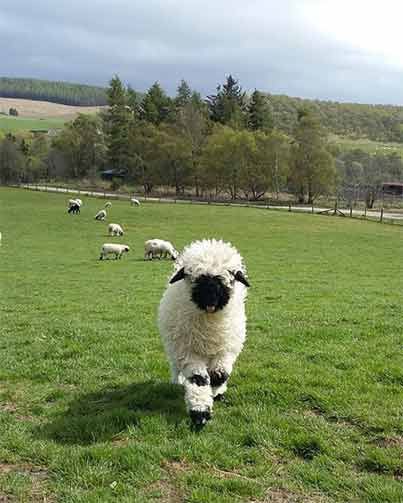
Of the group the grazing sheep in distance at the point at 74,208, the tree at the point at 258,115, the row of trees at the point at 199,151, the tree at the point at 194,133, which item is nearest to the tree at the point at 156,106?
the row of trees at the point at 199,151

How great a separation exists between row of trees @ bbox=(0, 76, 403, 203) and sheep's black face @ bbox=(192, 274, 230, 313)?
78649mm

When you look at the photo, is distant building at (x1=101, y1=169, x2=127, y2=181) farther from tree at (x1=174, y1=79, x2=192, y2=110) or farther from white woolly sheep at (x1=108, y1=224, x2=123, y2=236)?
white woolly sheep at (x1=108, y1=224, x2=123, y2=236)

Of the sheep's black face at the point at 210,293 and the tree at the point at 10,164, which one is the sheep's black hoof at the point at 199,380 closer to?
the sheep's black face at the point at 210,293

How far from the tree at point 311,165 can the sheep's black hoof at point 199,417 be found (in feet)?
262

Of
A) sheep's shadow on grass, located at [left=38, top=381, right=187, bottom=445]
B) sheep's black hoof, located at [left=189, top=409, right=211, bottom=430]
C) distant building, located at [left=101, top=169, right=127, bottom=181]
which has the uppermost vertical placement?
distant building, located at [left=101, top=169, right=127, bottom=181]

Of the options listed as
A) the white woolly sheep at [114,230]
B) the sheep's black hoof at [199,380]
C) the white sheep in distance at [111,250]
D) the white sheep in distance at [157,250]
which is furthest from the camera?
the white woolly sheep at [114,230]

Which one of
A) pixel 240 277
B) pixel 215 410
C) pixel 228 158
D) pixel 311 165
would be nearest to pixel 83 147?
pixel 228 158

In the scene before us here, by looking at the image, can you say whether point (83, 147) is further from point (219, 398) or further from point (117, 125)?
point (219, 398)

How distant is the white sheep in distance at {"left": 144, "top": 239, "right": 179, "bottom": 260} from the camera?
30.5 meters

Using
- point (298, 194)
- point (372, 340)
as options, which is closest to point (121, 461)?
point (372, 340)

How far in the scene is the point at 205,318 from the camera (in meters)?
6.94

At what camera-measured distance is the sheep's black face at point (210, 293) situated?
264 inches

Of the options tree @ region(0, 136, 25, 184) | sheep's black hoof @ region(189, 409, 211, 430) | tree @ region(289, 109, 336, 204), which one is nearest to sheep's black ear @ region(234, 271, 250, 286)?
sheep's black hoof @ region(189, 409, 211, 430)

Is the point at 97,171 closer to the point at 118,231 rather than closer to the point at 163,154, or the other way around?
the point at 163,154
